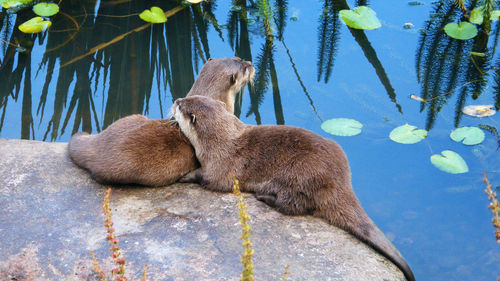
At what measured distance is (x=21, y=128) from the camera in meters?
3.84

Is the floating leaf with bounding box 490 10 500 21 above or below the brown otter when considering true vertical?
above

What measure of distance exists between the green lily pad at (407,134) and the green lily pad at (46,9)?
3044mm

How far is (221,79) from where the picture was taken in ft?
11.5

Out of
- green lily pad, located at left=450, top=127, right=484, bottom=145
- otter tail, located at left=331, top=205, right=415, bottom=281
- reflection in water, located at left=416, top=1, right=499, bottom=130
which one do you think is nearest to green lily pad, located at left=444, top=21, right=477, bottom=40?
reflection in water, located at left=416, top=1, right=499, bottom=130

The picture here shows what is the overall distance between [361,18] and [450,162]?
1729 mm

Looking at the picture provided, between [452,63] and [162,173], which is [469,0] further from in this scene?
[162,173]

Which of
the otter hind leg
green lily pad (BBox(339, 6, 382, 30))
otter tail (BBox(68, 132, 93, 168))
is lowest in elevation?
the otter hind leg

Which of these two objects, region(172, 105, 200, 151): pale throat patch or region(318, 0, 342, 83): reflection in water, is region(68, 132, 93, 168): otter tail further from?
region(318, 0, 342, 83): reflection in water

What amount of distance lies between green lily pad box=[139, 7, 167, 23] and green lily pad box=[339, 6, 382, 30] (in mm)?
1486

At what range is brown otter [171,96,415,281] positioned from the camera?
99.7 inches

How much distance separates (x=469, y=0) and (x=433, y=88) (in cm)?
128

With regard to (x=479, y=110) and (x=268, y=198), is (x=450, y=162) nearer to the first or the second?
(x=479, y=110)

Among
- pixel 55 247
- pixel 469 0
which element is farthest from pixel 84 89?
pixel 469 0

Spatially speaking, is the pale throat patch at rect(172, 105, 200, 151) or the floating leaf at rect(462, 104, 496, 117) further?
the floating leaf at rect(462, 104, 496, 117)
